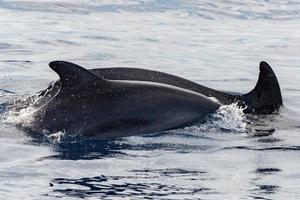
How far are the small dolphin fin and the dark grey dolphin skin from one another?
150cm

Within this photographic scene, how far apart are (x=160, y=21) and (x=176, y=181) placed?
18202 millimetres

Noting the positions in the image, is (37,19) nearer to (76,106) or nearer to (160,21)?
(160,21)

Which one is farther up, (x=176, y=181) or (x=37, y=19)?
(x=37, y=19)

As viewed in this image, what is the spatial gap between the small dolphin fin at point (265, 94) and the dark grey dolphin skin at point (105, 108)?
1497 mm

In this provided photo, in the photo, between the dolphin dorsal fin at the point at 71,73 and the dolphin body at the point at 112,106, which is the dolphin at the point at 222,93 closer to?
the dolphin body at the point at 112,106

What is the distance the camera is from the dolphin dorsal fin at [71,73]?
1116cm

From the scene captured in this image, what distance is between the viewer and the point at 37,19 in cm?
2644

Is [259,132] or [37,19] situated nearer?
[259,132]

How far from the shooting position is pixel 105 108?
1131 cm

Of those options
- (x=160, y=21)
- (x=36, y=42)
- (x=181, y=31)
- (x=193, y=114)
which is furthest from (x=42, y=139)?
(x=160, y=21)

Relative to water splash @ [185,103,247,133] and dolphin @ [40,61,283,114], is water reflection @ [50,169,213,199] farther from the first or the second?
dolphin @ [40,61,283,114]

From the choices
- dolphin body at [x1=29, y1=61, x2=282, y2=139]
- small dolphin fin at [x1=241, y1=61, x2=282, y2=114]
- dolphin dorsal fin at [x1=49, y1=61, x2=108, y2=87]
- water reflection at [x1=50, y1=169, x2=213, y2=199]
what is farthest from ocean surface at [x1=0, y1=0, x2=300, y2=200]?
dolphin dorsal fin at [x1=49, y1=61, x2=108, y2=87]

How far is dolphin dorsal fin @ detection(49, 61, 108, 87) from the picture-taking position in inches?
440

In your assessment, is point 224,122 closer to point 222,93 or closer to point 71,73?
point 222,93
